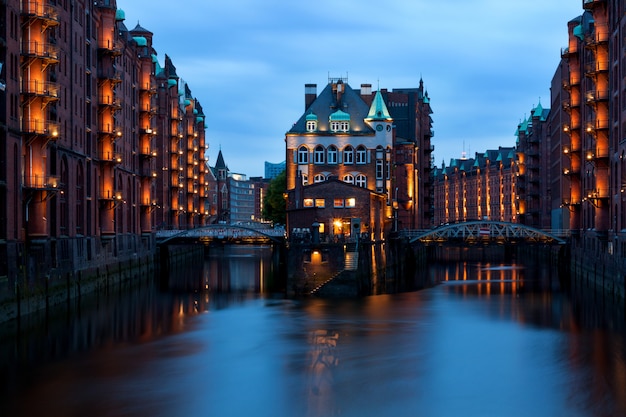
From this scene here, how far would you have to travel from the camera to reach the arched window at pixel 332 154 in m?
91.5

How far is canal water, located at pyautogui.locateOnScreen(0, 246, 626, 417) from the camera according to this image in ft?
88.8

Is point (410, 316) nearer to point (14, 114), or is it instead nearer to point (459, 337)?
point (459, 337)

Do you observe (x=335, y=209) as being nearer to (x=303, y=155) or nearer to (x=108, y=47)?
(x=108, y=47)

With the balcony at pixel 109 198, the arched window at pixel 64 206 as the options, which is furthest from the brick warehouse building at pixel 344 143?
the arched window at pixel 64 206

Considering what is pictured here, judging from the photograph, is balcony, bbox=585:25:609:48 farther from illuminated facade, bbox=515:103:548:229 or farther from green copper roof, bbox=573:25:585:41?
illuminated facade, bbox=515:103:548:229

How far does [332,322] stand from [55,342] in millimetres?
14069

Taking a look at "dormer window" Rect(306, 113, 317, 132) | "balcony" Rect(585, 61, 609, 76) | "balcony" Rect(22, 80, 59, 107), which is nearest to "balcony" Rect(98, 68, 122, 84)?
"balcony" Rect(22, 80, 59, 107)

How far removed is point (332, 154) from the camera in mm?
91500

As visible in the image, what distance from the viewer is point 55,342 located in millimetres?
36969

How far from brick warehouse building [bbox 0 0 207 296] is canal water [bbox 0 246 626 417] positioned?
4.77m

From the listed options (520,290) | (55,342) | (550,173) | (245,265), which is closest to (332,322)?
(55,342)

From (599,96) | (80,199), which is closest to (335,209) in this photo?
(80,199)

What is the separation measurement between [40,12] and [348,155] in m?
51.2

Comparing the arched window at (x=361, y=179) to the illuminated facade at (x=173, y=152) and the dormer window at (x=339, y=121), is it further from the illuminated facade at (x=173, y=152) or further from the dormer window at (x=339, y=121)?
the illuminated facade at (x=173, y=152)
